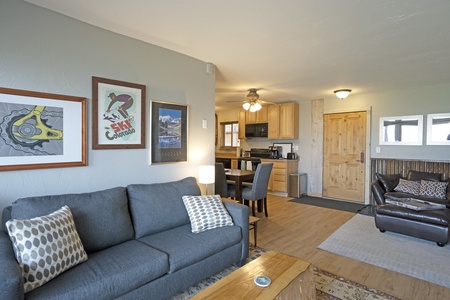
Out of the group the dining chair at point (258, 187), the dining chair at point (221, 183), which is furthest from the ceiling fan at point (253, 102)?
the dining chair at point (221, 183)

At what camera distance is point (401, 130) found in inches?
198

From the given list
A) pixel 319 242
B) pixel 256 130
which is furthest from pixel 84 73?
pixel 256 130

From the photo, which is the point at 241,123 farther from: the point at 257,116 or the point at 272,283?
the point at 272,283

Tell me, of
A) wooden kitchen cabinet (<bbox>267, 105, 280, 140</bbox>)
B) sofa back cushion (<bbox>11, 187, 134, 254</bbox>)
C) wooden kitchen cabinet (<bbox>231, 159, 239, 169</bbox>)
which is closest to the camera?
sofa back cushion (<bbox>11, 187, 134, 254</bbox>)

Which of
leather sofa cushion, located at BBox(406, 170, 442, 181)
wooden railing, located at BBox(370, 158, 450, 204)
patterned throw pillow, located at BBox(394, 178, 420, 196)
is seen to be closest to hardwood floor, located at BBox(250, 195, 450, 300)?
patterned throw pillow, located at BBox(394, 178, 420, 196)

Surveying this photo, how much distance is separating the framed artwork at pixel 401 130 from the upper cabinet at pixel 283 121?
1895 millimetres

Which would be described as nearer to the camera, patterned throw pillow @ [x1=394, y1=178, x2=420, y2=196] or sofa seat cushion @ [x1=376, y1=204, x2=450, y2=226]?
sofa seat cushion @ [x1=376, y1=204, x2=450, y2=226]

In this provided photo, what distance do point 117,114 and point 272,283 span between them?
7.08 ft

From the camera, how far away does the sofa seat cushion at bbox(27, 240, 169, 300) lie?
1459 millimetres

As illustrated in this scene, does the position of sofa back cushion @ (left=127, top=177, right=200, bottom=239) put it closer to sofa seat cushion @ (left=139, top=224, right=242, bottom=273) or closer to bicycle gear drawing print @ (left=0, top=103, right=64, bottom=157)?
sofa seat cushion @ (left=139, top=224, right=242, bottom=273)

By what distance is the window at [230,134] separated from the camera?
775 cm

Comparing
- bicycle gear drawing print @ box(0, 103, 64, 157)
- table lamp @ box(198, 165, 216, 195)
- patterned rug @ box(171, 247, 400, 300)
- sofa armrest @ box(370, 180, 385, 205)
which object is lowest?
patterned rug @ box(171, 247, 400, 300)

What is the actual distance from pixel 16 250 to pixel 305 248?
2885 mm

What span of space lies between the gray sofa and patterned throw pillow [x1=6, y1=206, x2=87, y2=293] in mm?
47
